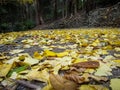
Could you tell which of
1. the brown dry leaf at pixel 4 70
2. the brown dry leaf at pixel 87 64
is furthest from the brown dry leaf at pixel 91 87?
the brown dry leaf at pixel 4 70

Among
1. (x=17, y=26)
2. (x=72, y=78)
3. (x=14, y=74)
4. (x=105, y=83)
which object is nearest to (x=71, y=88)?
(x=72, y=78)

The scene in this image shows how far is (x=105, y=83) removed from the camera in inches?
56.2

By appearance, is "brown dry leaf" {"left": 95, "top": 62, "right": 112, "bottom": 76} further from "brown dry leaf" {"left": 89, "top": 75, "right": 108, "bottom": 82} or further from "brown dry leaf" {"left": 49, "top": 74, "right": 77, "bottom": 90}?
"brown dry leaf" {"left": 49, "top": 74, "right": 77, "bottom": 90}

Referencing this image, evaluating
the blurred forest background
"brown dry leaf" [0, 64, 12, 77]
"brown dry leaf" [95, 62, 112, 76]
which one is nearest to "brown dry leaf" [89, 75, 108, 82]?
"brown dry leaf" [95, 62, 112, 76]

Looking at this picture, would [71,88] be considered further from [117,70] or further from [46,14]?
[46,14]

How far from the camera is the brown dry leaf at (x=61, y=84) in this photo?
1263 mm

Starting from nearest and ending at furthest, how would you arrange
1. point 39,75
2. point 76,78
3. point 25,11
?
point 76,78
point 39,75
point 25,11

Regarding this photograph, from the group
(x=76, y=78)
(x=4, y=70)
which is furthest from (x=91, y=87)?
(x=4, y=70)

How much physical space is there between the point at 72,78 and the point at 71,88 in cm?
14

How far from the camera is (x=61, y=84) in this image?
1292mm

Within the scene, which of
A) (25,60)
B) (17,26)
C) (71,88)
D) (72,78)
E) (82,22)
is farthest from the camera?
(17,26)

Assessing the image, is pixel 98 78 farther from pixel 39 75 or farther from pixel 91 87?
pixel 39 75

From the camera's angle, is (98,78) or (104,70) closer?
(98,78)

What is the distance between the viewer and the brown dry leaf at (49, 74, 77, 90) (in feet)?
4.14
